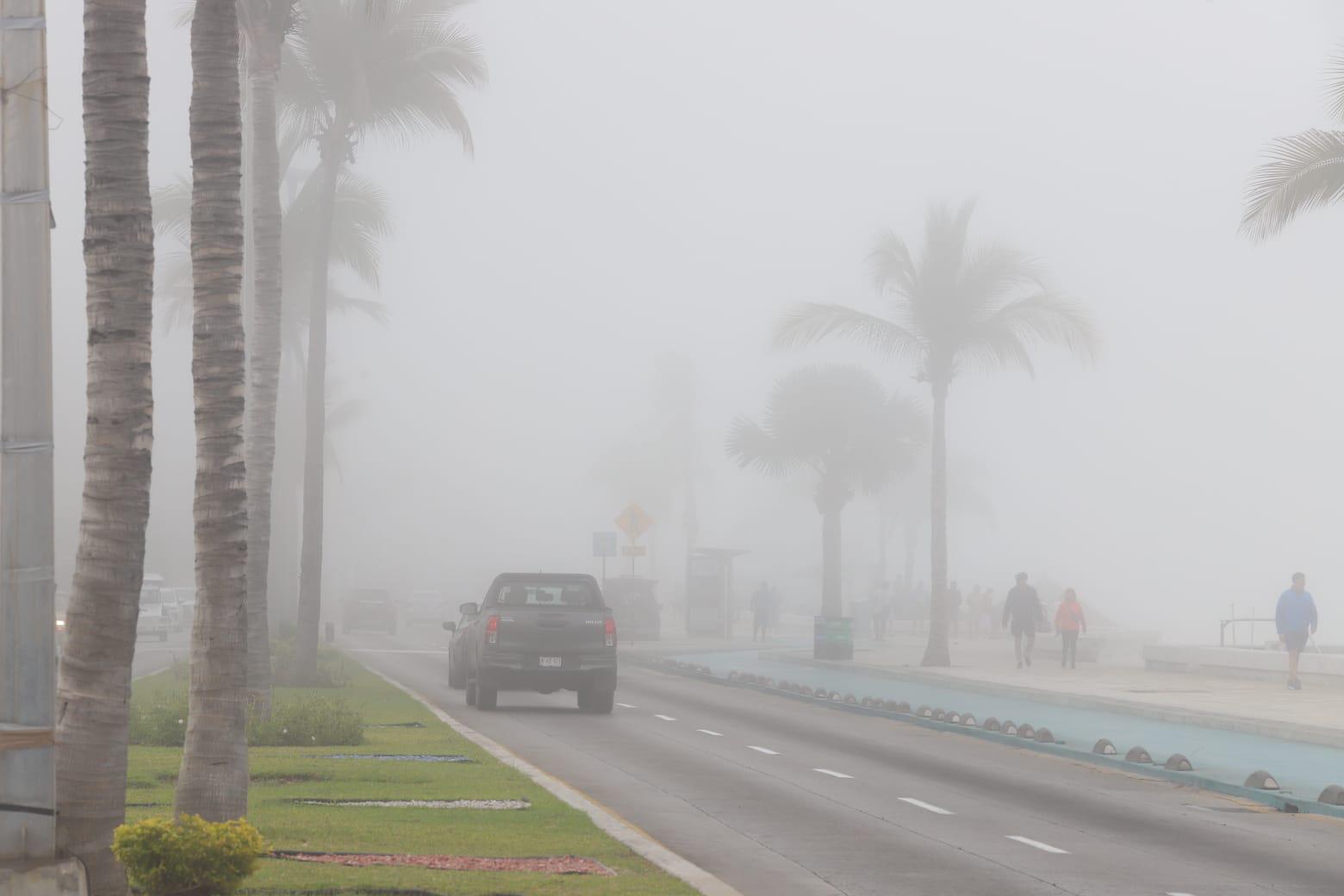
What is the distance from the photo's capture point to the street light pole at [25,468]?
790cm

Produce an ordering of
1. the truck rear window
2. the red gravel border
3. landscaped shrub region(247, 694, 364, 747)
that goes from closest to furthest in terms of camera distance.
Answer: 1. the red gravel border
2. landscaped shrub region(247, 694, 364, 747)
3. the truck rear window

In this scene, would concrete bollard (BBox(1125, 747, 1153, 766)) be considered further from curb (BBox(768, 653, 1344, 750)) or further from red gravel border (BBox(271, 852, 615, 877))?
red gravel border (BBox(271, 852, 615, 877))

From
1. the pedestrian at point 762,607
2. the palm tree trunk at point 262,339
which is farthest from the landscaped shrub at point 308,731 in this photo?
the pedestrian at point 762,607

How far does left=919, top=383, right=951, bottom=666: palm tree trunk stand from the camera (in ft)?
124

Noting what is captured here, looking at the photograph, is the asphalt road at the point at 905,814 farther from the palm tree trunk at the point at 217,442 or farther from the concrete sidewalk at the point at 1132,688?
the concrete sidewalk at the point at 1132,688

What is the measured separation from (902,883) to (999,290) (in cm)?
2972

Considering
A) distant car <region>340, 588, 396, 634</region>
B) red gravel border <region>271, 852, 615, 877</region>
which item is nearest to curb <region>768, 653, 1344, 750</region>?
red gravel border <region>271, 852, 615, 877</region>

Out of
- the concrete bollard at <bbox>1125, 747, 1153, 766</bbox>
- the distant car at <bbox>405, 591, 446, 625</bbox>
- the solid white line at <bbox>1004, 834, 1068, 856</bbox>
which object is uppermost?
the solid white line at <bbox>1004, 834, 1068, 856</bbox>

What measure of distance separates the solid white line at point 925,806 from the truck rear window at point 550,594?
11.0 metres

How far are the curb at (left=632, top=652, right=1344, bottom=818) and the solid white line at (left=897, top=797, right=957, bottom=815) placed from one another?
3.19 metres

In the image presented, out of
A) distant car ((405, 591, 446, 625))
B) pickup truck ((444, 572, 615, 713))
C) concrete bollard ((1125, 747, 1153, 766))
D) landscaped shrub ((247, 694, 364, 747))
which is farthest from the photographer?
distant car ((405, 591, 446, 625))

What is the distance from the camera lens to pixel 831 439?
193ft

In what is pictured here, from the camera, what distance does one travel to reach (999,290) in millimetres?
39375

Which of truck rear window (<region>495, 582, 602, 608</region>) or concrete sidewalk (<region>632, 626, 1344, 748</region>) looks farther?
truck rear window (<region>495, 582, 602, 608</region>)
